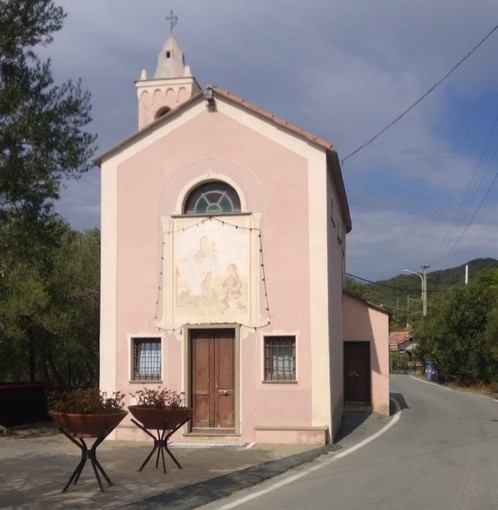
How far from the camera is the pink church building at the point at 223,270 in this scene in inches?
641

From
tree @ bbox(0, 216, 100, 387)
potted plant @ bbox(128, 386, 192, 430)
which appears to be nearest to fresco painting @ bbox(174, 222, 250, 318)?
tree @ bbox(0, 216, 100, 387)

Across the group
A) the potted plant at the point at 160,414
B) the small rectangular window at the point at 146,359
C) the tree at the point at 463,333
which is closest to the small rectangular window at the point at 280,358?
the small rectangular window at the point at 146,359

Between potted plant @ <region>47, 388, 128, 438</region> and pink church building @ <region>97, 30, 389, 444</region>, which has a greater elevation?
pink church building @ <region>97, 30, 389, 444</region>

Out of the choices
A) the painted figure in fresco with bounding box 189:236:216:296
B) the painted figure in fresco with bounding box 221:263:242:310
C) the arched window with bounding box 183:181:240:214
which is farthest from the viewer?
the arched window with bounding box 183:181:240:214

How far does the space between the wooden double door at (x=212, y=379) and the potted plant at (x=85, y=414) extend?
6.02m

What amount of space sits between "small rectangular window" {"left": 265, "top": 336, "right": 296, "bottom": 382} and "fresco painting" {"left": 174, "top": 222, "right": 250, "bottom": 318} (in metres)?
0.99

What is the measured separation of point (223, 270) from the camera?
16828 millimetres

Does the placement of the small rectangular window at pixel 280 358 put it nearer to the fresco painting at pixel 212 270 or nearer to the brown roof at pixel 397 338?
the fresco painting at pixel 212 270

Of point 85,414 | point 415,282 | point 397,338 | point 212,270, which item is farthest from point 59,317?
point 415,282

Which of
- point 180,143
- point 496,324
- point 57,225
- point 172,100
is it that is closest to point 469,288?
point 496,324

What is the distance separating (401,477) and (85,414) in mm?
4887

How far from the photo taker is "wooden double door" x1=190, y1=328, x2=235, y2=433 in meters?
16.6

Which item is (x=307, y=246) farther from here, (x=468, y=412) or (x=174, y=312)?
(x=468, y=412)

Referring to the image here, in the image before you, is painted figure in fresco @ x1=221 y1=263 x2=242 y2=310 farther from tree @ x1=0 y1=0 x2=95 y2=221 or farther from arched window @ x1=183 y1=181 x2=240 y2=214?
tree @ x1=0 y1=0 x2=95 y2=221
